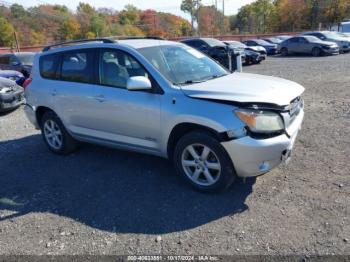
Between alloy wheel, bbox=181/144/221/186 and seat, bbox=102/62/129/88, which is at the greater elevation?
seat, bbox=102/62/129/88

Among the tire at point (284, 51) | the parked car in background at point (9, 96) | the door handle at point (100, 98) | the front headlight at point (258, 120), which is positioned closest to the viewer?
the front headlight at point (258, 120)

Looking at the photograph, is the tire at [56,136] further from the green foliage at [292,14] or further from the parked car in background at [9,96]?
the green foliage at [292,14]

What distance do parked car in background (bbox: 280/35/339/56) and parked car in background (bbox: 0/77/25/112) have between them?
1933 cm

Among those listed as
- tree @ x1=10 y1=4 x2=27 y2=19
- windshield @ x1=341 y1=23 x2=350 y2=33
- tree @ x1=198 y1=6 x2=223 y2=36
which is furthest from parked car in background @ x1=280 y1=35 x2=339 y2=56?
tree @ x1=198 y1=6 x2=223 y2=36

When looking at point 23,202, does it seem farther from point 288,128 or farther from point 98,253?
point 288,128

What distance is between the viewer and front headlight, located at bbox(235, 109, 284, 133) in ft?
11.6

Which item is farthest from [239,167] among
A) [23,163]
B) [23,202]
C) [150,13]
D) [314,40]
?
[150,13]

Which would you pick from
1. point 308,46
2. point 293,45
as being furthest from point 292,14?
point 308,46

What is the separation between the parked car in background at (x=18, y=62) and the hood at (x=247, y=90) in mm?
11405

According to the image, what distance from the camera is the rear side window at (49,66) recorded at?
→ 5.42 metres

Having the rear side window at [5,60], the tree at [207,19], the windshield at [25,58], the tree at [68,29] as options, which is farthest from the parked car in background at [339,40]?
the tree at [207,19]

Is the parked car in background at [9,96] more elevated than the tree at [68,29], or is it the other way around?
the tree at [68,29]

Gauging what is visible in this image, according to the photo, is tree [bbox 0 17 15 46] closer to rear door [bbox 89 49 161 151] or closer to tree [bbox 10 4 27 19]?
tree [bbox 10 4 27 19]

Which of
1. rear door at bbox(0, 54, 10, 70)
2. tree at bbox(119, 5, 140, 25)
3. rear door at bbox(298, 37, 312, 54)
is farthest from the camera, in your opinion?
tree at bbox(119, 5, 140, 25)
